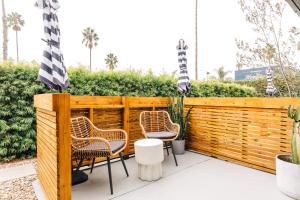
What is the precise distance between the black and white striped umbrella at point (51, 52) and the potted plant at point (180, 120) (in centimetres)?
250

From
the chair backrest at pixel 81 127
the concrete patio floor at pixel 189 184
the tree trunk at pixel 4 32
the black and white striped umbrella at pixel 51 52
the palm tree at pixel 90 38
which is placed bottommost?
the concrete patio floor at pixel 189 184

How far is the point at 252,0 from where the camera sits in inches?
267

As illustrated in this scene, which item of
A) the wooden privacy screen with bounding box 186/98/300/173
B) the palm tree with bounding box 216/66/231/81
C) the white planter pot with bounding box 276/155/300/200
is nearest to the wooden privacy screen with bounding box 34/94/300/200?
the wooden privacy screen with bounding box 186/98/300/173

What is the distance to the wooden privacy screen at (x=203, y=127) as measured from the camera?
181 cm

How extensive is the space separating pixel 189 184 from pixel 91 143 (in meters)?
1.53

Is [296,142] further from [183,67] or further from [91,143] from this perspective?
[183,67]

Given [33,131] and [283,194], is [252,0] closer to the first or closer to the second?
[283,194]

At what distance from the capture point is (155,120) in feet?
14.1

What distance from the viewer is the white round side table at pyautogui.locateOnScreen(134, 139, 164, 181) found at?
269 cm

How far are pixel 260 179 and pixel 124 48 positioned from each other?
16.1 m

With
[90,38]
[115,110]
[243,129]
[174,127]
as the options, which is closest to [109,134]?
[115,110]

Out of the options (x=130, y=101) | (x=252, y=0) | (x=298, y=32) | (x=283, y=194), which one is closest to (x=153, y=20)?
(x=252, y=0)

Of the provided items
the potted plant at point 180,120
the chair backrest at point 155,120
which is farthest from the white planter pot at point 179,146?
the chair backrest at point 155,120

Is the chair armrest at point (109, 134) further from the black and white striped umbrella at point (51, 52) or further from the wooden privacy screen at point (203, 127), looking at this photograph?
the black and white striped umbrella at point (51, 52)
